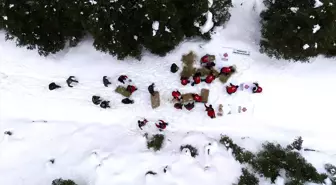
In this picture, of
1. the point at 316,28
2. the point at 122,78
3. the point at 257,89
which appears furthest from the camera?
the point at 122,78

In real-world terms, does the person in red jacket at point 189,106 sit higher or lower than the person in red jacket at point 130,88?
lower

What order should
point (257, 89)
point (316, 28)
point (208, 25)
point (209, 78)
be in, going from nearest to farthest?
point (316, 28) → point (208, 25) → point (257, 89) → point (209, 78)

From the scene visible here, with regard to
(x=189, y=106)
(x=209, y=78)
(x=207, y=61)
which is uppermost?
(x=207, y=61)

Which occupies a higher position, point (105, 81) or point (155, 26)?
point (155, 26)

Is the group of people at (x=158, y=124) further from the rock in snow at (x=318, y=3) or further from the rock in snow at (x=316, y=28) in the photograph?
the rock in snow at (x=318, y=3)

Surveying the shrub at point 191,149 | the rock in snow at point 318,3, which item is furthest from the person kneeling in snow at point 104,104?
the rock in snow at point 318,3

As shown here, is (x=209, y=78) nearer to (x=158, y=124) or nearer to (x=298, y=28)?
(x=158, y=124)

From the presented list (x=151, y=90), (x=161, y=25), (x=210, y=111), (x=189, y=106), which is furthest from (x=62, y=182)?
(x=161, y=25)

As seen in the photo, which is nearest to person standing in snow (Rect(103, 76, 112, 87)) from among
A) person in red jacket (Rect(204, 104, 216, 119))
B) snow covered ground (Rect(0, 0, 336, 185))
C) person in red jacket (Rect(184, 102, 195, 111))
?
snow covered ground (Rect(0, 0, 336, 185))
